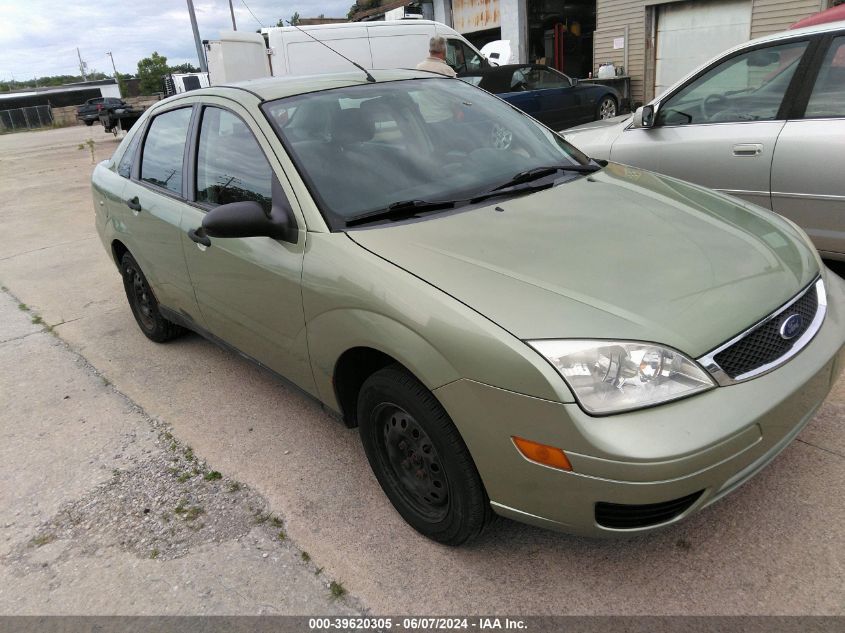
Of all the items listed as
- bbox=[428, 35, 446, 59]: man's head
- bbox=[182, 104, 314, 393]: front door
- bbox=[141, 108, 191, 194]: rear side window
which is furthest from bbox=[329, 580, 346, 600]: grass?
bbox=[428, 35, 446, 59]: man's head

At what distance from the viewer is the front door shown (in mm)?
2750

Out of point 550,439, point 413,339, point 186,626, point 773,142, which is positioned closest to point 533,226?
point 413,339

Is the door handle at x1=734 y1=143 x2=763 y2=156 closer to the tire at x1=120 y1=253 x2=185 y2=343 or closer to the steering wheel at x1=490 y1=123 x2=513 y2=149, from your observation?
the steering wheel at x1=490 y1=123 x2=513 y2=149

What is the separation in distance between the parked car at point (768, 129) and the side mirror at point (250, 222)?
3.01 meters

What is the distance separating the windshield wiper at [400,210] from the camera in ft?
8.50

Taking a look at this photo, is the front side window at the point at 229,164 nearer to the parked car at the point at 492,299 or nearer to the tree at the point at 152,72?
the parked car at the point at 492,299

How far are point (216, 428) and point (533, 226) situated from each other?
2053 mm

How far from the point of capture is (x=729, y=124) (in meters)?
4.26

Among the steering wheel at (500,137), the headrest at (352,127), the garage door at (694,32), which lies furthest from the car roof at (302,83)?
the garage door at (694,32)

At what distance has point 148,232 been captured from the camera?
152 inches

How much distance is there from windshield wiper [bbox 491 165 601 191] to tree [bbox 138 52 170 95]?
60.2m

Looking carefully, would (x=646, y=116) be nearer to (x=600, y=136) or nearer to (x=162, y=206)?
(x=600, y=136)

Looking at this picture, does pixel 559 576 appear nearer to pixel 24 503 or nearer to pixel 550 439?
pixel 550 439

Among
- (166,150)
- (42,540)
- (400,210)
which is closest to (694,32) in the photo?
(166,150)
